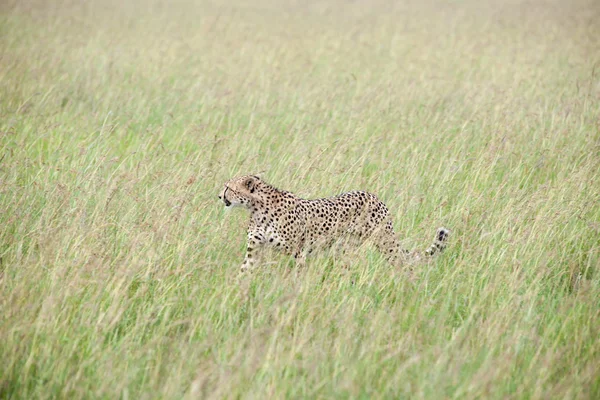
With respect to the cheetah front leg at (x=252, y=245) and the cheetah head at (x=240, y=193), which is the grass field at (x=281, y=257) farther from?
the cheetah head at (x=240, y=193)

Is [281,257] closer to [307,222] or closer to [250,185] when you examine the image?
[307,222]

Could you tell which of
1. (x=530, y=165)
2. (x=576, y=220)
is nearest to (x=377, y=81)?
(x=530, y=165)

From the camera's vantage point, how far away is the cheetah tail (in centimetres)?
409

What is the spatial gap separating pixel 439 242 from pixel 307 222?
76 cm

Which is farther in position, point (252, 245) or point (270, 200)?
point (270, 200)

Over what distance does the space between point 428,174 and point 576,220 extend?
4.51 feet

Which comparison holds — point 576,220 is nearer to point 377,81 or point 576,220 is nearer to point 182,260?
point 182,260

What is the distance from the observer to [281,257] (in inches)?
163

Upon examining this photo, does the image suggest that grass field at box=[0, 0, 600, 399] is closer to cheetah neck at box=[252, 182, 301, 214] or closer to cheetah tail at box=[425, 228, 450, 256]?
cheetah tail at box=[425, 228, 450, 256]

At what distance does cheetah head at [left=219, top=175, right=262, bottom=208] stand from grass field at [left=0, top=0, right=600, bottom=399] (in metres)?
0.24

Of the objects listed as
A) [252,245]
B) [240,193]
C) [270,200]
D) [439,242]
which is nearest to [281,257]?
[252,245]

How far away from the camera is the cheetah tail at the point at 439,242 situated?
13.4 ft

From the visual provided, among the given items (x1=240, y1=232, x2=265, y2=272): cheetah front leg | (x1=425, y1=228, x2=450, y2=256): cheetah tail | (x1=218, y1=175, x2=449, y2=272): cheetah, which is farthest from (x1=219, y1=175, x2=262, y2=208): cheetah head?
(x1=425, y1=228, x2=450, y2=256): cheetah tail

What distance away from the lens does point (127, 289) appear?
348cm
